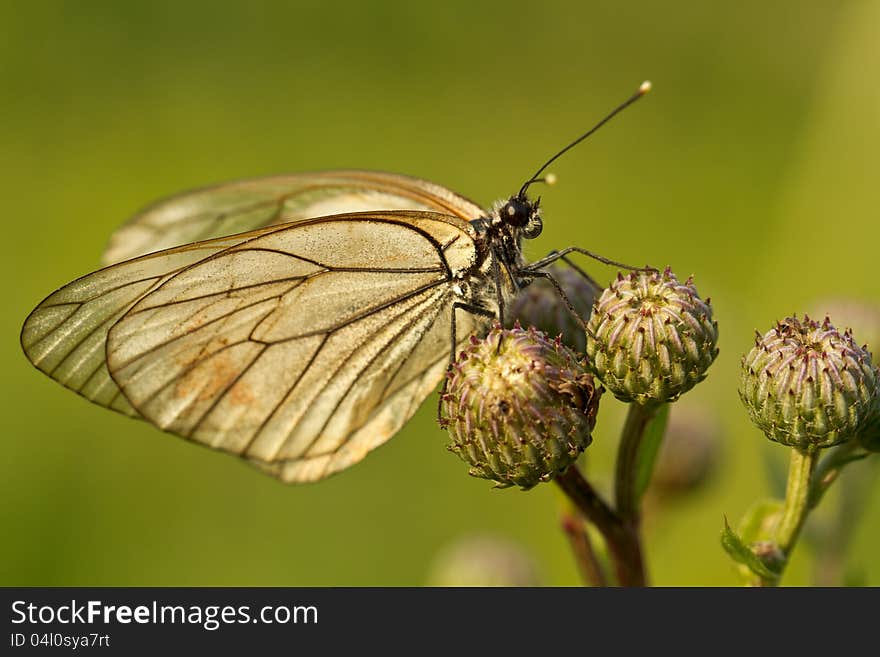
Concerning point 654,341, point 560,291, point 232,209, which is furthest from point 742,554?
point 232,209

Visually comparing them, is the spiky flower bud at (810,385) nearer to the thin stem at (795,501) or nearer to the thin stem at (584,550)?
the thin stem at (795,501)

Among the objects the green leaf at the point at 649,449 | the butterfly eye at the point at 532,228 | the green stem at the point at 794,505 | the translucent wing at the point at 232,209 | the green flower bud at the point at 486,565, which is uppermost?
the translucent wing at the point at 232,209

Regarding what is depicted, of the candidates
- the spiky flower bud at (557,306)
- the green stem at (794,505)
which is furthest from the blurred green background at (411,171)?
the green stem at (794,505)

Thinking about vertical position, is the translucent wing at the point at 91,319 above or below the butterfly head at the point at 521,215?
below

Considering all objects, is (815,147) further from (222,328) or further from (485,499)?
(222,328)

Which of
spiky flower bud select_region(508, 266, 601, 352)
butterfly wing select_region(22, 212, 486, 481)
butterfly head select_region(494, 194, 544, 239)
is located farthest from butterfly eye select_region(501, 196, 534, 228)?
spiky flower bud select_region(508, 266, 601, 352)

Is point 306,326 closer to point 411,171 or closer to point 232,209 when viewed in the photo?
point 232,209
